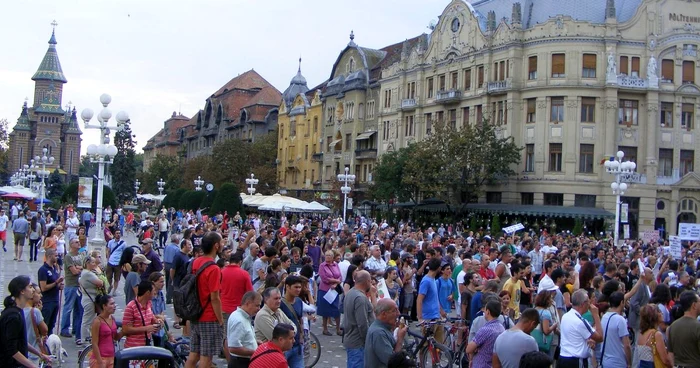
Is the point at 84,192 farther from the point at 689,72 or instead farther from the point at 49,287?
the point at 689,72

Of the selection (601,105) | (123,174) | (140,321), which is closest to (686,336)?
(140,321)

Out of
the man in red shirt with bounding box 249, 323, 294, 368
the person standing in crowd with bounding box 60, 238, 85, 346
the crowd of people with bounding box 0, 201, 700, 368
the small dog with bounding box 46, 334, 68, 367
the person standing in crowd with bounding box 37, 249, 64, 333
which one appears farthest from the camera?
the person standing in crowd with bounding box 60, 238, 85, 346

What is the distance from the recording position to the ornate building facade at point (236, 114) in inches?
3602

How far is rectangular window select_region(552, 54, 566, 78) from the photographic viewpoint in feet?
154

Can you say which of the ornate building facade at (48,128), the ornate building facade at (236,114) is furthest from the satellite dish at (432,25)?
the ornate building facade at (48,128)

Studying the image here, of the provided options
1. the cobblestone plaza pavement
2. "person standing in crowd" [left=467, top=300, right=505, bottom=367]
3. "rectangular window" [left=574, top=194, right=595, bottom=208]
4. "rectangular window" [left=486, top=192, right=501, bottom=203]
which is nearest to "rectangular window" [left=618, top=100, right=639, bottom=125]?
"rectangular window" [left=574, top=194, right=595, bottom=208]

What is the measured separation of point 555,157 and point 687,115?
887 cm

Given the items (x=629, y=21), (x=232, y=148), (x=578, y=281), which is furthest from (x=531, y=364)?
(x=232, y=148)

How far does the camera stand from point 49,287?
11898mm

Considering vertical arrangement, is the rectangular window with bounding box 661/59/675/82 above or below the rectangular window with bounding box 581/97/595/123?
above

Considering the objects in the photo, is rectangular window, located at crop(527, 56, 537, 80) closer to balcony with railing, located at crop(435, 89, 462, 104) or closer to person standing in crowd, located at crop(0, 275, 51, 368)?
balcony with railing, located at crop(435, 89, 462, 104)

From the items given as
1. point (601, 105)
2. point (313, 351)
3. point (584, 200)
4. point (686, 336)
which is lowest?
point (313, 351)

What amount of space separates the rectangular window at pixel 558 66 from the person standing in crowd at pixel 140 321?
41597 mm

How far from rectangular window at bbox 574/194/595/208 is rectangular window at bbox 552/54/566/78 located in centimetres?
762
